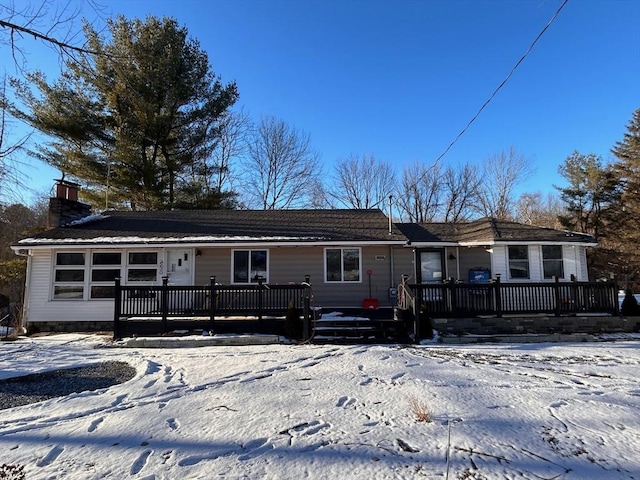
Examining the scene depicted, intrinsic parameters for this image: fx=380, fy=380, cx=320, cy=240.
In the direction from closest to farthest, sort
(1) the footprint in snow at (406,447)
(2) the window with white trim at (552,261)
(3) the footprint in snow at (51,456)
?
(3) the footprint in snow at (51,456)
(1) the footprint in snow at (406,447)
(2) the window with white trim at (552,261)

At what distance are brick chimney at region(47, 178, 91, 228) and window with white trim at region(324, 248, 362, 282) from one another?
9.23 meters

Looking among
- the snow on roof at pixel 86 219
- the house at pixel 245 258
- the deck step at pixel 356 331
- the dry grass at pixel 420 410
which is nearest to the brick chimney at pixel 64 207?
the house at pixel 245 258

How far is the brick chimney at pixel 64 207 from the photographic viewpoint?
13.0m

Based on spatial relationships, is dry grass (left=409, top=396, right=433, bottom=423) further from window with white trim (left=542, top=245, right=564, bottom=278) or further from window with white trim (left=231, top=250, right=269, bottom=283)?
window with white trim (left=542, top=245, right=564, bottom=278)

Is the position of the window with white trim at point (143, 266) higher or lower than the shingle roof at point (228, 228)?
lower

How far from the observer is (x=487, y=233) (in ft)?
43.1

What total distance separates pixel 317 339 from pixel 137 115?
15949 mm

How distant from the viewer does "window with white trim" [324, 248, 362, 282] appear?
12.5m

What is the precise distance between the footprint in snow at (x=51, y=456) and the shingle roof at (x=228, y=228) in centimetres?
874

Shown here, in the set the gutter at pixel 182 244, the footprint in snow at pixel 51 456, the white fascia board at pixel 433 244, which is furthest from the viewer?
the white fascia board at pixel 433 244

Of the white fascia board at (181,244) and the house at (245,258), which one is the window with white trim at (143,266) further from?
the white fascia board at (181,244)

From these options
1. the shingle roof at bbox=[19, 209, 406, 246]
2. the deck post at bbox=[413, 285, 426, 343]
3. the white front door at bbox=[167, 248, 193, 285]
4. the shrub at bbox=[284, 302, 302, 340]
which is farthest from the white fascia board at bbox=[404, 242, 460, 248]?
the white front door at bbox=[167, 248, 193, 285]

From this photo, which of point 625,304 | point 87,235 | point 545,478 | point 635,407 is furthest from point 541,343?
point 87,235

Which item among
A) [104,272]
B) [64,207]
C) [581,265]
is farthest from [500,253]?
[64,207]
